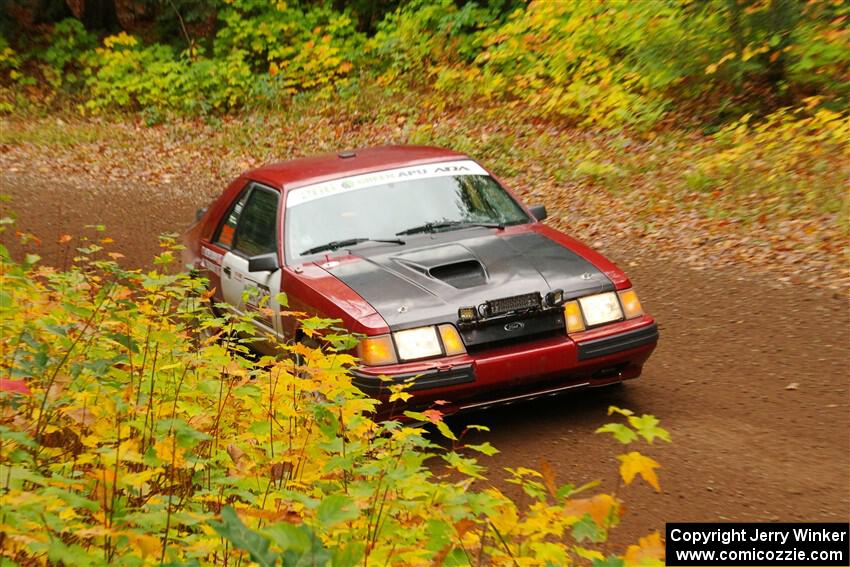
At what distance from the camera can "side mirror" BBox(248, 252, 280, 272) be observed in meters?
6.57

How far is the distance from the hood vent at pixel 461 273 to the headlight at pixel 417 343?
414mm

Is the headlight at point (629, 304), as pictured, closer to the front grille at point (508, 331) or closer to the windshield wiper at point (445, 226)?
the front grille at point (508, 331)

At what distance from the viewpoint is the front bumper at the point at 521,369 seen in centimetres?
548

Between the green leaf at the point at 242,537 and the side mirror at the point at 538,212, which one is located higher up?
the side mirror at the point at 538,212

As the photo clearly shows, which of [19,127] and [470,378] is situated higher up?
[19,127]

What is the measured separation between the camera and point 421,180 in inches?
277

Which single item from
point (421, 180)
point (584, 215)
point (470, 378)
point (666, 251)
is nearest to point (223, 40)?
point (584, 215)

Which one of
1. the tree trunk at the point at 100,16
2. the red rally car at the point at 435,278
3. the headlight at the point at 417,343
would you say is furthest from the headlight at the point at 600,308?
the tree trunk at the point at 100,16

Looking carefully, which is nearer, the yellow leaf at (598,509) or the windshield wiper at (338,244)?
the yellow leaf at (598,509)

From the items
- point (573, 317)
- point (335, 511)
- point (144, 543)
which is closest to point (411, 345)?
point (573, 317)

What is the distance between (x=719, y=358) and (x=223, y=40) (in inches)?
703

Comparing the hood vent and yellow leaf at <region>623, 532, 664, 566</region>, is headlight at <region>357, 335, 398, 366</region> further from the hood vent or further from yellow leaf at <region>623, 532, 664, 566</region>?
yellow leaf at <region>623, 532, 664, 566</region>

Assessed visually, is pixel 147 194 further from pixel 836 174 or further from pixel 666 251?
pixel 836 174

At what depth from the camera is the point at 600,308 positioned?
5926mm
